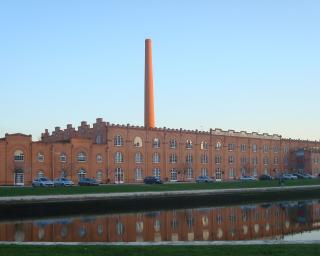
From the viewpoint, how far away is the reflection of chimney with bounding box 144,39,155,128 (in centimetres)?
9025

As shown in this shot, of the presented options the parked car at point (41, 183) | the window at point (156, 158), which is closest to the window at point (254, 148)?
the window at point (156, 158)

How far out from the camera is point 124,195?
4791cm

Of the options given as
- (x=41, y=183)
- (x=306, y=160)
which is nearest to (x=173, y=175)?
(x=41, y=183)

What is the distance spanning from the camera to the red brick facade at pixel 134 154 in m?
67.4

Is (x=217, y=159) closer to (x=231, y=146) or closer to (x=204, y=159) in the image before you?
(x=204, y=159)

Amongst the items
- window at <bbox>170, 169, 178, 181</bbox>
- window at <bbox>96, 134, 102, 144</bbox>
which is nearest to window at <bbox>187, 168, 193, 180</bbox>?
window at <bbox>170, 169, 178, 181</bbox>

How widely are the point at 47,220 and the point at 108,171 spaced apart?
39314mm

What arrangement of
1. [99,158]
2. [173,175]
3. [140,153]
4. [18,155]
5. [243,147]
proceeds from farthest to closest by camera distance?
1. [243,147]
2. [173,175]
3. [140,153]
4. [99,158]
5. [18,155]

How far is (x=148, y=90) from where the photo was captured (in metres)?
91.1

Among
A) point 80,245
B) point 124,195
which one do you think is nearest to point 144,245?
point 80,245

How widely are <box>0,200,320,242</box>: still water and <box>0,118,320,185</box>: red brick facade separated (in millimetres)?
30204

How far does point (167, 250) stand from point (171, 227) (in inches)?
621

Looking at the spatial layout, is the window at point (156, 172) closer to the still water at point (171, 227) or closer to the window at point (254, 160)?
the window at point (254, 160)

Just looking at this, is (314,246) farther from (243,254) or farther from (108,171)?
(108,171)
